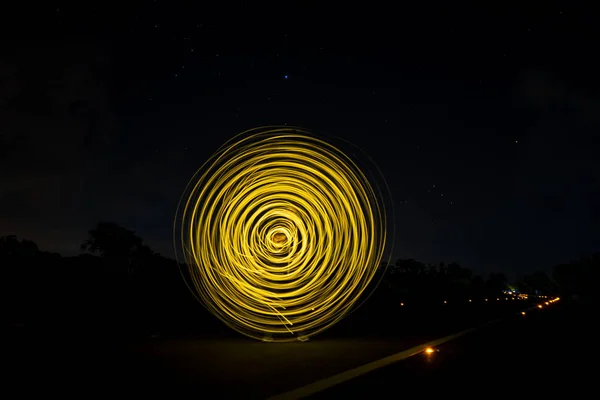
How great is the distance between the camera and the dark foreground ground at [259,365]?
677cm

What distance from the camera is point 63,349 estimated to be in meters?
9.70

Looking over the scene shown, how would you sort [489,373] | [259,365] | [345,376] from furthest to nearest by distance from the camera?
[259,365], [489,373], [345,376]

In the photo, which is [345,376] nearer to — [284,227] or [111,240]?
[284,227]

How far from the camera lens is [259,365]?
877cm

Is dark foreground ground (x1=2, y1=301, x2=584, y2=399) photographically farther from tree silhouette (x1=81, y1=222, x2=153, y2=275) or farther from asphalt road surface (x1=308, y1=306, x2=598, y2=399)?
tree silhouette (x1=81, y1=222, x2=153, y2=275)

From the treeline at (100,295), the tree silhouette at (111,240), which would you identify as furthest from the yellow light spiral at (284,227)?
the tree silhouette at (111,240)

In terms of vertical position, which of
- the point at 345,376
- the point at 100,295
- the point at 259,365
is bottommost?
the point at 345,376

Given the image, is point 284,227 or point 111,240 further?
point 111,240

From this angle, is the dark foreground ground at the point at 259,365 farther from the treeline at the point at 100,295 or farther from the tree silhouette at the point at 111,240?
the tree silhouette at the point at 111,240

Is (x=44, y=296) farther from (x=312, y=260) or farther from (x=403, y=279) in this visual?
(x=403, y=279)

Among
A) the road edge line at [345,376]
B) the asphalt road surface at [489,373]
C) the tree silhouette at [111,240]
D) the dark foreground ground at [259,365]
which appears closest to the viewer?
the road edge line at [345,376]

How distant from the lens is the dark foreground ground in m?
6.77

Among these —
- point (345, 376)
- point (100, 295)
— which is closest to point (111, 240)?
point (100, 295)

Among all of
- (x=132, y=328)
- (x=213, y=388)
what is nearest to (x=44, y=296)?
(x=132, y=328)
